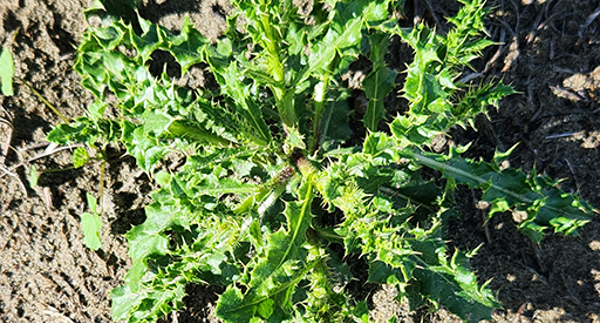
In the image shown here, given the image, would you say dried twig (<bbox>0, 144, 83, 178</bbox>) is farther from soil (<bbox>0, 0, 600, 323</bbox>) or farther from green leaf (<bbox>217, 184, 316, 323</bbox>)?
green leaf (<bbox>217, 184, 316, 323</bbox>)

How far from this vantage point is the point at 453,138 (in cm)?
298

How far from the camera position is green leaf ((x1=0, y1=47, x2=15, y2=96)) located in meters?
2.75

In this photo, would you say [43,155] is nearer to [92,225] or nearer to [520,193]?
[92,225]

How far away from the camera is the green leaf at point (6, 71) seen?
2.75m

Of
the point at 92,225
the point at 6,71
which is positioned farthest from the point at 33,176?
the point at 6,71

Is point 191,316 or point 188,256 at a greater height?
point 188,256

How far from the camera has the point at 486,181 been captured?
2.44 m

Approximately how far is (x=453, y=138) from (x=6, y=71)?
2800 mm

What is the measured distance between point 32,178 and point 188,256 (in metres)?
1.37

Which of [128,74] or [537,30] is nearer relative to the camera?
[128,74]

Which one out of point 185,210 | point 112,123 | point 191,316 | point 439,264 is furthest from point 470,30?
point 191,316

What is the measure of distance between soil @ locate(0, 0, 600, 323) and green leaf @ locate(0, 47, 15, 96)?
0.14ft

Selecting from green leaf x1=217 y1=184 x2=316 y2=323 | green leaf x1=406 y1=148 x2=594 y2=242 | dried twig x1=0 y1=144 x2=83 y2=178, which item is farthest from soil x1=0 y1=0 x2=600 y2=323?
green leaf x1=217 y1=184 x2=316 y2=323

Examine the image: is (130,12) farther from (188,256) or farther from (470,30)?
(470,30)
